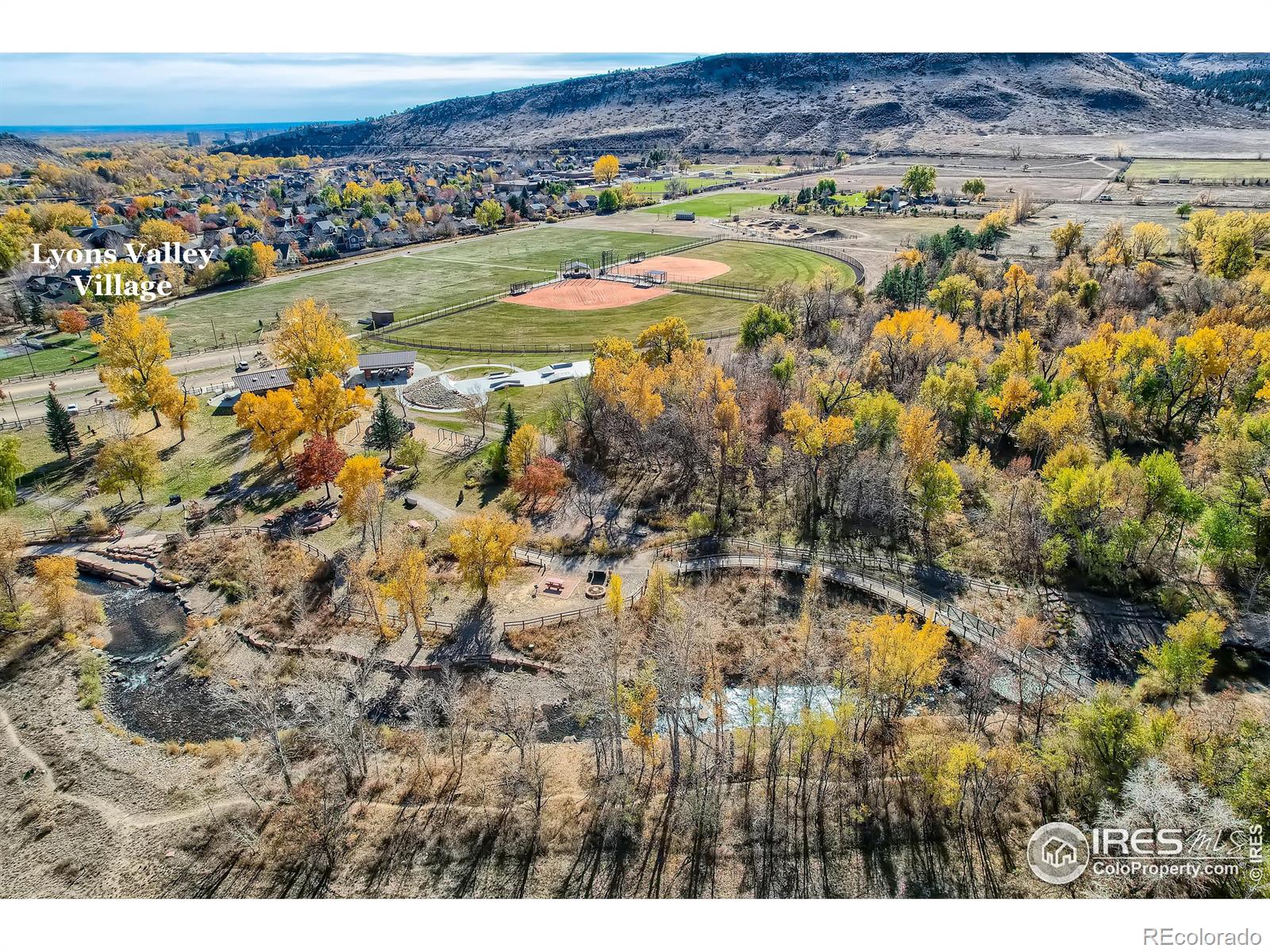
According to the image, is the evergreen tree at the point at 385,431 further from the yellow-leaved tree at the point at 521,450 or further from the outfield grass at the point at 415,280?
the outfield grass at the point at 415,280

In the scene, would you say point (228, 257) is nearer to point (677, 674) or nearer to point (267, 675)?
point (267, 675)

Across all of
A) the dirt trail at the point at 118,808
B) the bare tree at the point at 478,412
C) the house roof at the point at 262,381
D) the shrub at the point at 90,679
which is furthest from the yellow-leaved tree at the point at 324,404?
the dirt trail at the point at 118,808

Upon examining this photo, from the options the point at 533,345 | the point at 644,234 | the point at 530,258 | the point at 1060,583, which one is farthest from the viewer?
the point at 644,234

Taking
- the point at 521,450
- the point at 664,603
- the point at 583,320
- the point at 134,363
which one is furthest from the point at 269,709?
the point at 583,320

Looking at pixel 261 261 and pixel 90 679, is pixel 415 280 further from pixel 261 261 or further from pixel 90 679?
pixel 90 679

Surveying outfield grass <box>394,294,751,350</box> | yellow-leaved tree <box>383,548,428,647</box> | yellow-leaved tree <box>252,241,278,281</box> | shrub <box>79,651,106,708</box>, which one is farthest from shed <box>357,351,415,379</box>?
yellow-leaved tree <box>252,241,278,281</box>

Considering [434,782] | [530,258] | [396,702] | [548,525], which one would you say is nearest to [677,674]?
[434,782]
